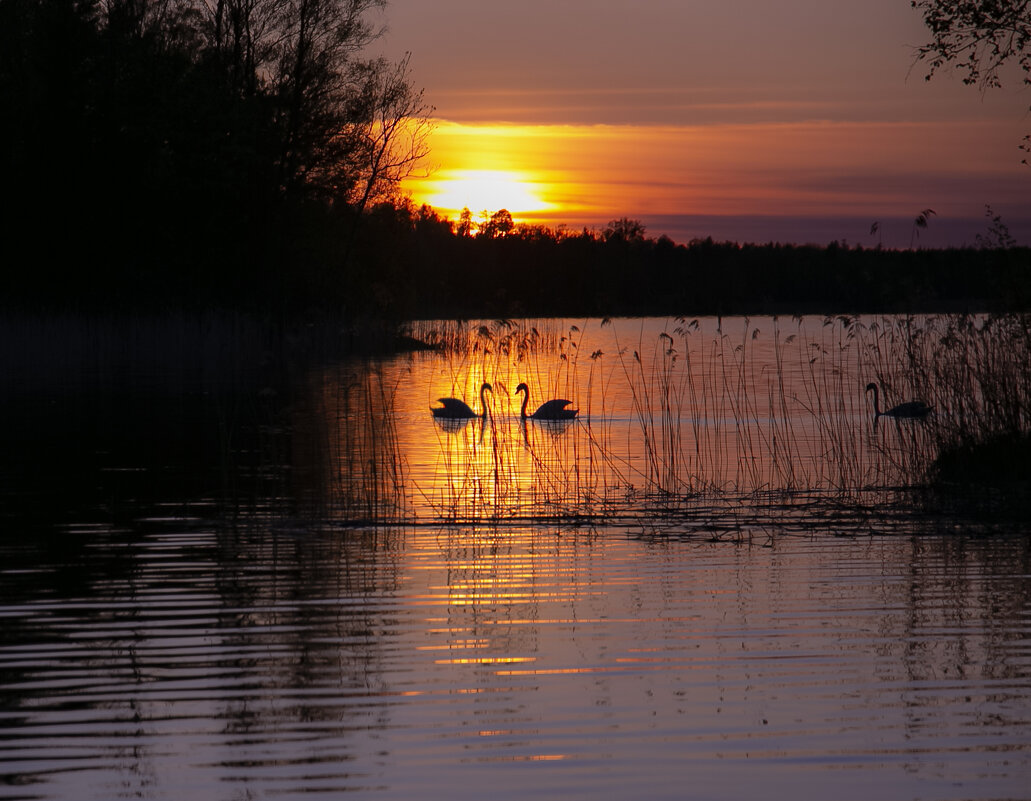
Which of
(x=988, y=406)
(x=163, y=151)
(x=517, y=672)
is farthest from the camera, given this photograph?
(x=163, y=151)

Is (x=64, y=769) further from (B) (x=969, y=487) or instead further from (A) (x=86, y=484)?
(B) (x=969, y=487)

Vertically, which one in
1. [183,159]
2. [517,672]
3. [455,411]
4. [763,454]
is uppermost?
[183,159]

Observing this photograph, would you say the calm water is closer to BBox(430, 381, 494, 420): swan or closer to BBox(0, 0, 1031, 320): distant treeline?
BBox(430, 381, 494, 420): swan

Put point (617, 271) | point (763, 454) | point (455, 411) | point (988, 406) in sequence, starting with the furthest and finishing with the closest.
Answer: point (617, 271) < point (455, 411) < point (763, 454) < point (988, 406)

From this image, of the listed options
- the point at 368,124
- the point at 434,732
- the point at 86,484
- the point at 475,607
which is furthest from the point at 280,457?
the point at 368,124

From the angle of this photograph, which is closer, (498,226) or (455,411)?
(455,411)

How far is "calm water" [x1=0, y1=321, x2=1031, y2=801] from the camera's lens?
4480 millimetres

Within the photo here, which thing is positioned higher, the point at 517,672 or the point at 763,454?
the point at 763,454

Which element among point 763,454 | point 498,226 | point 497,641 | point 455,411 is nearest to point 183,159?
point 455,411

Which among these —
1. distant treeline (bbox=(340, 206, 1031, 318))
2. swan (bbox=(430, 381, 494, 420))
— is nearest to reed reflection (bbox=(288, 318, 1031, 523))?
swan (bbox=(430, 381, 494, 420))

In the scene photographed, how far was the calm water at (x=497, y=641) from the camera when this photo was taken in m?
4.48

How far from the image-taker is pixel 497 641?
6207 mm

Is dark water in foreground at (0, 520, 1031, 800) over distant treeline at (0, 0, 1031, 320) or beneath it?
beneath

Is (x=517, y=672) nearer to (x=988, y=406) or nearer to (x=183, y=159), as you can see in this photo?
(x=988, y=406)
